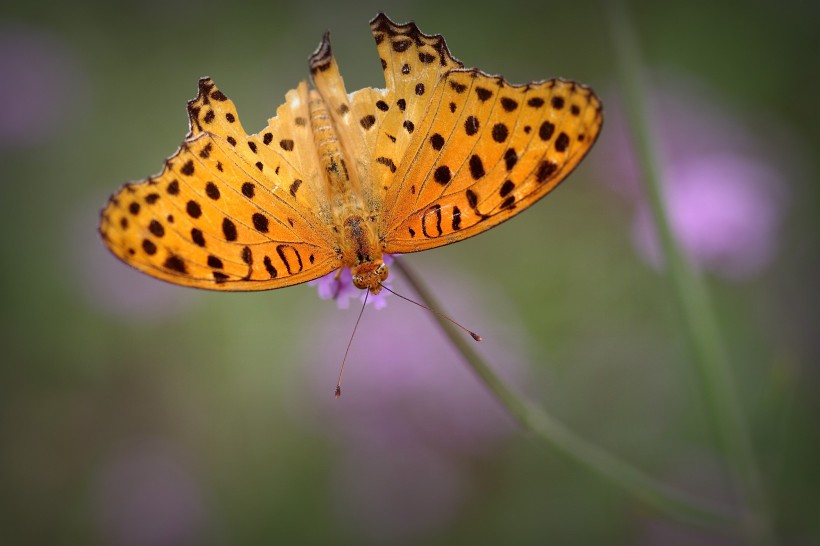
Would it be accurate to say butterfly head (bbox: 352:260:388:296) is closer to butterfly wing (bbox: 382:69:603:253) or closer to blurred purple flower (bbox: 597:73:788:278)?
butterfly wing (bbox: 382:69:603:253)

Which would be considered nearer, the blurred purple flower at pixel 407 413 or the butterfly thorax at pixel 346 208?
the butterfly thorax at pixel 346 208

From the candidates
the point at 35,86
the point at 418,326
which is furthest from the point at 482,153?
the point at 35,86

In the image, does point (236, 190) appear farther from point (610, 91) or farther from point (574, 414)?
point (610, 91)

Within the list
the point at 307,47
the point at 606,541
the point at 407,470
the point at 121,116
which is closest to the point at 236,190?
the point at 407,470

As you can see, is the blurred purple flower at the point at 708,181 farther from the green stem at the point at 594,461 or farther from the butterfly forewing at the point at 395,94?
the butterfly forewing at the point at 395,94

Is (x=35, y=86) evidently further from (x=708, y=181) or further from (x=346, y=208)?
(x=708, y=181)

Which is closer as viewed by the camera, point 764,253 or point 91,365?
point 764,253

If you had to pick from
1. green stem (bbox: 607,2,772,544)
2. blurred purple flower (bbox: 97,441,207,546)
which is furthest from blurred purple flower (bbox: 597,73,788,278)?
blurred purple flower (bbox: 97,441,207,546)

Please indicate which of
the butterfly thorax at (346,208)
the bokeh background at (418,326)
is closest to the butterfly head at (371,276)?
the butterfly thorax at (346,208)
